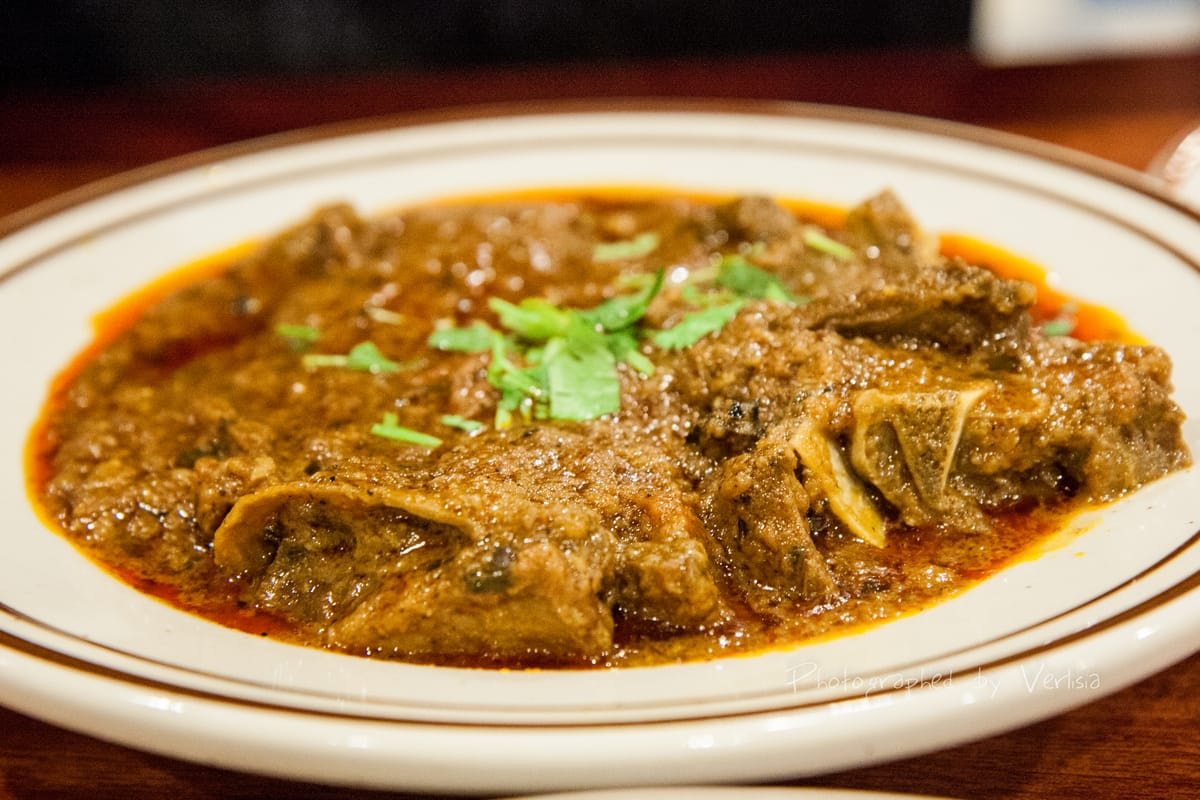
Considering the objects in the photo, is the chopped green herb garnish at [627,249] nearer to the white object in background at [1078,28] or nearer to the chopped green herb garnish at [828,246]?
the chopped green herb garnish at [828,246]

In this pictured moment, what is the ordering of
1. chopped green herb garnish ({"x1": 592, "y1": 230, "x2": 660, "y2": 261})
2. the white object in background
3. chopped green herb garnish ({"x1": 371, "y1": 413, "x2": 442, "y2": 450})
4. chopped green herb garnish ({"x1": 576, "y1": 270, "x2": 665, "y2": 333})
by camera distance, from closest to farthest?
1. chopped green herb garnish ({"x1": 371, "y1": 413, "x2": 442, "y2": 450})
2. chopped green herb garnish ({"x1": 576, "y1": 270, "x2": 665, "y2": 333})
3. chopped green herb garnish ({"x1": 592, "y1": 230, "x2": 660, "y2": 261})
4. the white object in background

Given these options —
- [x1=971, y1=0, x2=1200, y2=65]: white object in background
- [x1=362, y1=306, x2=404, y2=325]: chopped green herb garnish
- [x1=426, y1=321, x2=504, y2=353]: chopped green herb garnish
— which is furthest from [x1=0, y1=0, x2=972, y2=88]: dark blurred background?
[x1=426, y1=321, x2=504, y2=353]: chopped green herb garnish

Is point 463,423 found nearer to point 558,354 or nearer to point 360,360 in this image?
point 558,354

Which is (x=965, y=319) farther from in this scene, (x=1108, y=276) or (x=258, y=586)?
(x=258, y=586)

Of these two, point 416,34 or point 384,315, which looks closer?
point 384,315

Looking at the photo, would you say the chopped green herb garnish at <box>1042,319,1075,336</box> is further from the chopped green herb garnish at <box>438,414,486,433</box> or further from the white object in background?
the white object in background

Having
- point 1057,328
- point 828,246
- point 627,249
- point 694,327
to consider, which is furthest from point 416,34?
point 1057,328

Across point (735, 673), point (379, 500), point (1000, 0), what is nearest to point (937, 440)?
point (735, 673)
